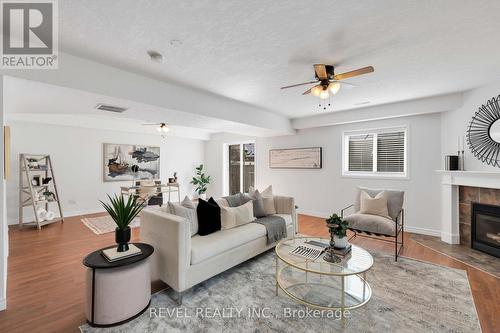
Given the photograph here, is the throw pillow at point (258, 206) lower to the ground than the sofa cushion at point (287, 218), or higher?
higher

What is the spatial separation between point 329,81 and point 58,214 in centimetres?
653

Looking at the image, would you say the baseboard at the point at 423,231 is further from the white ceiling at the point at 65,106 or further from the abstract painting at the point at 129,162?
the abstract painting at the point at 129,162

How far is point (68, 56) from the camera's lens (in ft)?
8.06

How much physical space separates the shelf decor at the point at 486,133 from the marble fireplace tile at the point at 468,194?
480mm

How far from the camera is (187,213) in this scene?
265 cm

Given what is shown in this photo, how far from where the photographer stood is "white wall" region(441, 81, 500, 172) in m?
3.36

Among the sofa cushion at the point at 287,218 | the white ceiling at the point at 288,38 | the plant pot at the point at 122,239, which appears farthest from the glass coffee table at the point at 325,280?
the white ceiling at the point at 288,38

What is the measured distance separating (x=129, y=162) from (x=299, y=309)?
6.17 metres

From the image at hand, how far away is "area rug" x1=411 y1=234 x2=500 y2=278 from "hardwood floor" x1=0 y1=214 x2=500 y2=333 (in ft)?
0.48

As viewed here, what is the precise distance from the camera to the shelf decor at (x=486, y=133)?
324 centimetres

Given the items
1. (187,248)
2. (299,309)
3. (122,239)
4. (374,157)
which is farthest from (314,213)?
(122,239)

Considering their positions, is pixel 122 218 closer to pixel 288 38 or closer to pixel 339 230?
pixel 339 230

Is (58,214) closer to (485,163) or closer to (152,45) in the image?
(152,45)

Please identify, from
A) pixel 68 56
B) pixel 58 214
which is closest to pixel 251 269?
pixel 68 56
